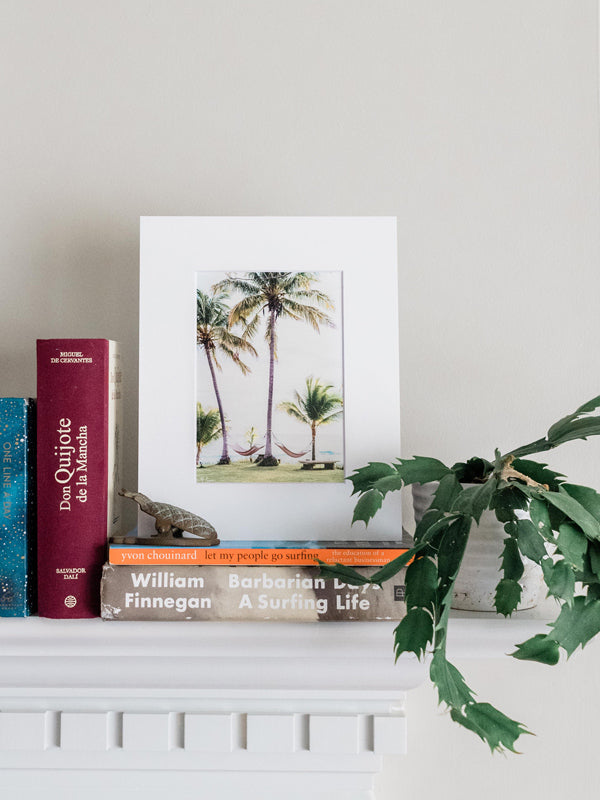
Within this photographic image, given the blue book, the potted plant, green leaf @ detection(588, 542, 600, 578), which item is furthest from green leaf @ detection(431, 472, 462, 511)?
the blue book

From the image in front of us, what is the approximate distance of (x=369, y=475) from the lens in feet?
2.16

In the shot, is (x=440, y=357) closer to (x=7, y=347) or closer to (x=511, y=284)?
(x=511, y=284)

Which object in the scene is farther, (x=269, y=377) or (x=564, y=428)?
(x=269, y=377)

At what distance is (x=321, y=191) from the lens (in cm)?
85

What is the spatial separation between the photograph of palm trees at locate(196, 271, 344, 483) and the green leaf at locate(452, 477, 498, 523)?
0.17 meters

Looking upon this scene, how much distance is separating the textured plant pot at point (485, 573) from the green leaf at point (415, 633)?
4.3 inches

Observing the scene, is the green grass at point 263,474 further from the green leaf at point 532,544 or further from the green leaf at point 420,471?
the green leaf at point 532,544

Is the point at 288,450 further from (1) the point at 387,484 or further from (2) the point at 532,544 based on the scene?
(2) the point at 532,544

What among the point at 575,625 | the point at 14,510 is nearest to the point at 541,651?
the point at 575,625

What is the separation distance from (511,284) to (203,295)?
14.6 inches

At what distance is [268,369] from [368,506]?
0.19 metres

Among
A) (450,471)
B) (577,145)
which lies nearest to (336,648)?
(450,471)

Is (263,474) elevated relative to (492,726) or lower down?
elevated

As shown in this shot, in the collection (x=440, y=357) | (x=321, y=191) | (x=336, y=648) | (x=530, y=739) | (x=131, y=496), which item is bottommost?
(x=530, y=739)
